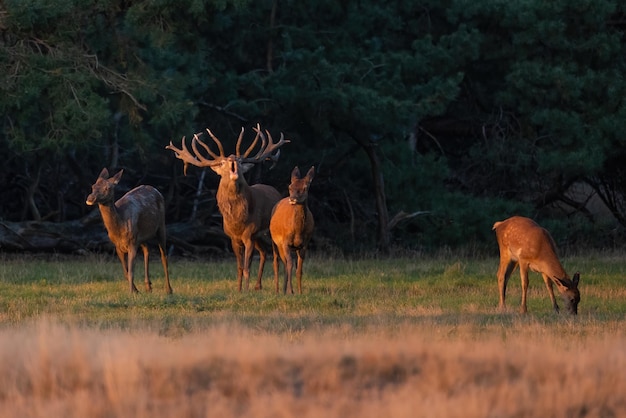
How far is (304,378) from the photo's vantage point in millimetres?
9430

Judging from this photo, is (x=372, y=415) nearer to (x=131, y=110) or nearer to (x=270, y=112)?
(x=131, y=110)

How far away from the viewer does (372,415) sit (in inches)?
347

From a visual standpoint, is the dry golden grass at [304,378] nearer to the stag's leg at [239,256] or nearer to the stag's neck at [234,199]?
the stag's leg at [239,256]

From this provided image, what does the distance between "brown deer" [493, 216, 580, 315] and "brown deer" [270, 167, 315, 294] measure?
109 inches

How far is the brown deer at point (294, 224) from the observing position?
17469 millimetres

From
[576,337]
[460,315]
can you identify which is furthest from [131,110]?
[576,337]

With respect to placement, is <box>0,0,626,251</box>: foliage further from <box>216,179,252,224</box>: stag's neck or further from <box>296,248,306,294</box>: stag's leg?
<box>296,248,306,294</box>: stag's leg

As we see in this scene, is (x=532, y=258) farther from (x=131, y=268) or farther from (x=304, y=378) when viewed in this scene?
(x=304, y=378)

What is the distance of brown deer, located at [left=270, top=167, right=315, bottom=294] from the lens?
17.5 metres

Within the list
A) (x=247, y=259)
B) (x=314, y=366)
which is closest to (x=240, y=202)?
(x=247, y=259)

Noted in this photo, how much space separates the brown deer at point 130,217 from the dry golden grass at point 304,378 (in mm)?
7397

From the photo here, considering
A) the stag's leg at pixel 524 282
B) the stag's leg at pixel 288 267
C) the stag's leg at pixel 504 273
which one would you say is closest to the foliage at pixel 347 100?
the stag's leg at pixel 288 267

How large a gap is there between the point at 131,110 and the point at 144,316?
31.2 ft

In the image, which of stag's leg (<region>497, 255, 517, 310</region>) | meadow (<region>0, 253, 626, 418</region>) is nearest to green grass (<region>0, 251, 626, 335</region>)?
meadow (<region>0, 253, 626, 418</region>)
